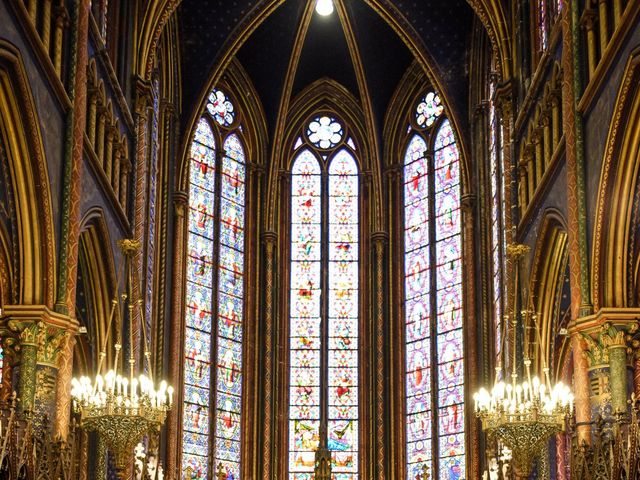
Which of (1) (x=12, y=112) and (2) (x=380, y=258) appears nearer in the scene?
(1) (x=12, y=112)

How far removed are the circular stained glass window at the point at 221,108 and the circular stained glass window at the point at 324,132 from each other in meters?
2.10

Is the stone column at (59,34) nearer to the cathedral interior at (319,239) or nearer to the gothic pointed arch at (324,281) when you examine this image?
the cathedral interior at (319,239)

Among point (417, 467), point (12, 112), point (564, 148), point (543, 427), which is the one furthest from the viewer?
point (417, 467)

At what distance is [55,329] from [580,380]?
7.32 m

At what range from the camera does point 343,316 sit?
105 ft

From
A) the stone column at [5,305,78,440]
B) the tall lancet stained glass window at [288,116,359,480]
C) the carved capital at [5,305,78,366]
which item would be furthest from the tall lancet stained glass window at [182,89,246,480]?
the carved capital at [5,305,78,366]

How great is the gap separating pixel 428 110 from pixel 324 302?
5120 mm

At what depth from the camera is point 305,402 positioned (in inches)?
1228

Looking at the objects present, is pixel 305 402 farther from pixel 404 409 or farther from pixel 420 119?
pixel 420 119

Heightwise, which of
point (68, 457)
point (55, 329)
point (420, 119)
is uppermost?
point (420, 119)

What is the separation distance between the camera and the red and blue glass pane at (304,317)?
101 feet

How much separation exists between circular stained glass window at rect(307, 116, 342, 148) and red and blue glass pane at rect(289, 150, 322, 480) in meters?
0.41

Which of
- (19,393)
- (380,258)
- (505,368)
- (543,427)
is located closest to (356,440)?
(380,258)

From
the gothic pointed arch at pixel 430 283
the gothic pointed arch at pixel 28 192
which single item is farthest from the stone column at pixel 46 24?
the gothic pointed arch at pixel 430 283
